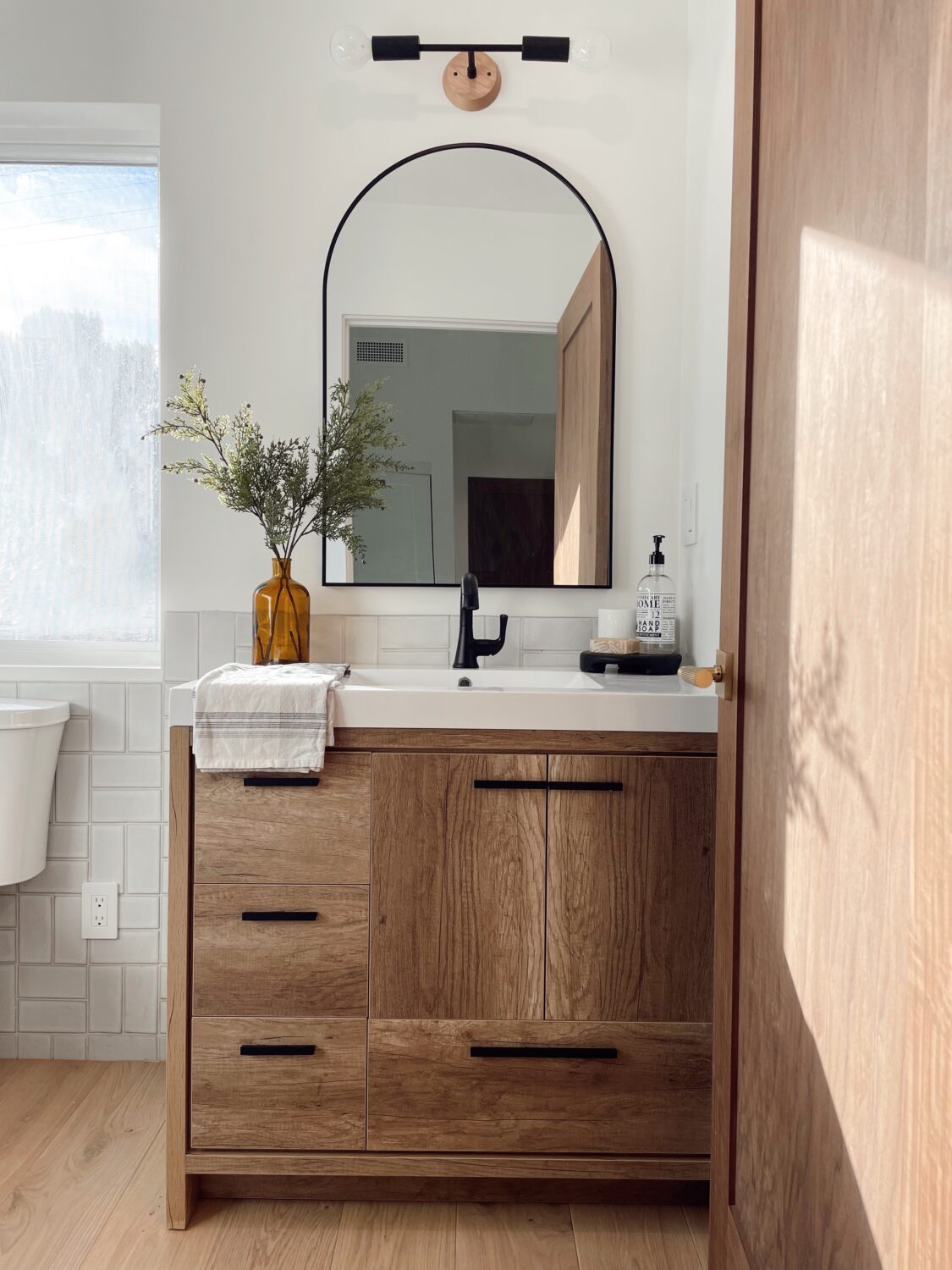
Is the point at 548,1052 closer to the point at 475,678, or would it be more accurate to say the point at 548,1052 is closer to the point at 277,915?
the point at 277,915

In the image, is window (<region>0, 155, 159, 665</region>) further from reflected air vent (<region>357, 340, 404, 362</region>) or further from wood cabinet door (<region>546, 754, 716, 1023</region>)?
wood cabinet door (<region>546, 754, 716, 1023</region>)

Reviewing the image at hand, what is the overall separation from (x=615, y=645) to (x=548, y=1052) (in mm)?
796

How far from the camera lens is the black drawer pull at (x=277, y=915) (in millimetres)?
1510

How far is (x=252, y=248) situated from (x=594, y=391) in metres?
0.84

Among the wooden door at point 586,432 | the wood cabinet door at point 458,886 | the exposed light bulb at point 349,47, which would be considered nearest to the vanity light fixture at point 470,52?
the exposed light bulb at point 349,47

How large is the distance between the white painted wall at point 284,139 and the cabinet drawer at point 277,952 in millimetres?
780

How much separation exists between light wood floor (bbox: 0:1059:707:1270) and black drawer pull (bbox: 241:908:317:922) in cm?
53

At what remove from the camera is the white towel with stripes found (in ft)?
4.83

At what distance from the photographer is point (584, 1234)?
1540mm

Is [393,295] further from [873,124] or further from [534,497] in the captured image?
[873,124]

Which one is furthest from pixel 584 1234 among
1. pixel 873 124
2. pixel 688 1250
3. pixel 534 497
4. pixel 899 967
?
pixel 873 124

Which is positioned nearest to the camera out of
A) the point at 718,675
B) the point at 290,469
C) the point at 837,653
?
the point at 837,653

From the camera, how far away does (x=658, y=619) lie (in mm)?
1918

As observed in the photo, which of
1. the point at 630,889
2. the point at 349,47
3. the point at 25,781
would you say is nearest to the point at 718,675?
the point at 630,889
